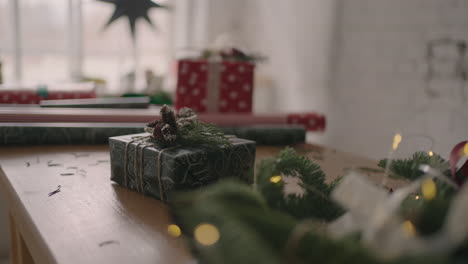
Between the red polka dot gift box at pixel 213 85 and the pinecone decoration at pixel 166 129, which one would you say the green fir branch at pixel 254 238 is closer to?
the pinecone decoration at pixel 166 129

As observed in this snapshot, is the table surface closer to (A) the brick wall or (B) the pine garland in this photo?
(B) the pine garland

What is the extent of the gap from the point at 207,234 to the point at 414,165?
0.30 m

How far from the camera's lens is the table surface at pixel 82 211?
16.1 inches

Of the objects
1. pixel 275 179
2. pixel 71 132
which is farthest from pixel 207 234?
pixel 71 132

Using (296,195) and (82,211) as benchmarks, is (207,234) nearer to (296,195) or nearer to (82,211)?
(296,195)

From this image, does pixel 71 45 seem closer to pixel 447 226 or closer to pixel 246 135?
pixel 246 135

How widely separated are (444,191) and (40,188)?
20.9 inches

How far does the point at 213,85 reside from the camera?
1.14 meters

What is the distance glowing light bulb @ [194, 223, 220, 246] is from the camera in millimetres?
255

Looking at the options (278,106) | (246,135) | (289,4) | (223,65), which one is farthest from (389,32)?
(246,135)

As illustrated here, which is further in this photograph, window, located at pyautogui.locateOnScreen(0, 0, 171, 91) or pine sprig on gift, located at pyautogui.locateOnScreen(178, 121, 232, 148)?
window, located at pyautogui.locateOnScreen(0, 0, 171, 91)

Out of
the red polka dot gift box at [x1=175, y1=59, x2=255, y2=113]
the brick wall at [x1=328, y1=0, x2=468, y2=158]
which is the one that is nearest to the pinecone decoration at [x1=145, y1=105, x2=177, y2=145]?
the red polka dot gift box at [x1=175, y1=59, x2=255, y2=113]

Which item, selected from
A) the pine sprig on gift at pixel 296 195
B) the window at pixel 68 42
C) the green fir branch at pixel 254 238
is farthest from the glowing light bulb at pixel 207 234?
the window at pixel 68 42

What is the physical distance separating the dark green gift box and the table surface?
23 mm
